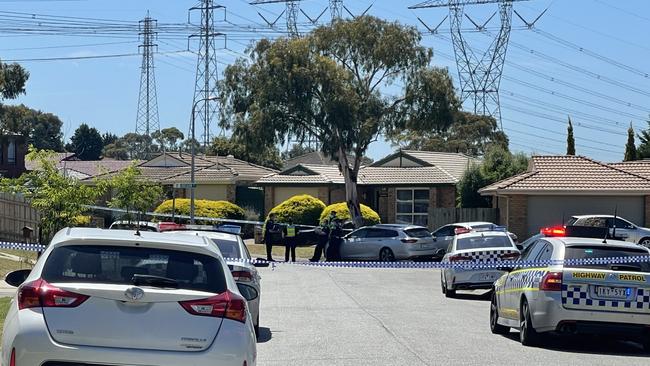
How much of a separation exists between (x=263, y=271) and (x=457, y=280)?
1129 centimetres

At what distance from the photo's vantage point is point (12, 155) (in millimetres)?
68938

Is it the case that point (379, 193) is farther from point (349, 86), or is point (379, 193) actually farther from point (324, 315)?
point (324, 315)

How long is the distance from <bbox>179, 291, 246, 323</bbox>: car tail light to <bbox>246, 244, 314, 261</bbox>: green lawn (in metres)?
34.8

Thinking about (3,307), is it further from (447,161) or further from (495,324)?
(447,161)

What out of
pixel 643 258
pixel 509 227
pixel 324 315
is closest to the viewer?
pixel 643 258

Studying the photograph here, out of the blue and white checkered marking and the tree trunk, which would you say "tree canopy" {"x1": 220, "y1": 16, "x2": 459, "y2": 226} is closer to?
A: the tree trunk

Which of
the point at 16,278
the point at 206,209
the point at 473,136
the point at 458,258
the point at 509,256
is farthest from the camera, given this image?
the point at 473,136

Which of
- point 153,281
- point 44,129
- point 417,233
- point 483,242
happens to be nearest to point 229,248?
point 153,281

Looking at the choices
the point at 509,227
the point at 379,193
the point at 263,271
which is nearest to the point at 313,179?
the point at 379,193

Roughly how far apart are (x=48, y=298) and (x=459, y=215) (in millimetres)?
42966

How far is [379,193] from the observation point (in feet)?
195

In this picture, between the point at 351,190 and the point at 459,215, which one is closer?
the point at 459,215

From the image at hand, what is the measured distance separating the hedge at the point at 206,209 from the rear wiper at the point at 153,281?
46.3m

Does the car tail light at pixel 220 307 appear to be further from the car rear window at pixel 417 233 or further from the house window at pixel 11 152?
the house window at pixel 11 152
